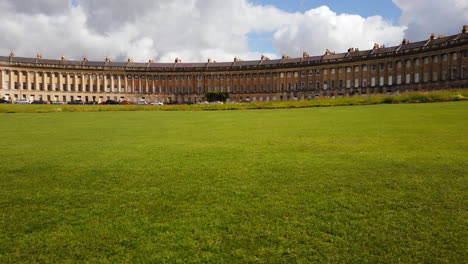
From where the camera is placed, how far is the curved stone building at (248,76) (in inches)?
2926

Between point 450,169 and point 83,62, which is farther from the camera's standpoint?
point 83,62

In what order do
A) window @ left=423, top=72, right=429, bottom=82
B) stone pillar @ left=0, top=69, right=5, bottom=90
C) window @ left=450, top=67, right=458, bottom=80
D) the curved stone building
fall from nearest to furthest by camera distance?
1. window @ left=450, top=67, right=458, bottom=80
2. window @ left=423, top=72, right=429, bottom=82
3. the curved stone building
4. stone pillar @ left=0, top=69, right=5, bottom=90

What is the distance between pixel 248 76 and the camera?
336 feet

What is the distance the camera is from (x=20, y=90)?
93750 mm

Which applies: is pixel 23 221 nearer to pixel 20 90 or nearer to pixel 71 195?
pixel 71 195

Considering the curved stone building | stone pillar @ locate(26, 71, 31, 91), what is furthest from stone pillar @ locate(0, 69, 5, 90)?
stone pillar @ locate(26, 71, 31, 91)

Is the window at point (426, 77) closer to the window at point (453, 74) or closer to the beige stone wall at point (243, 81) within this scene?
the beige stone wall at point (243, 81)

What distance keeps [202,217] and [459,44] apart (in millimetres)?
80153

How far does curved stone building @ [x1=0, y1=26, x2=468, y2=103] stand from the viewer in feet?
244

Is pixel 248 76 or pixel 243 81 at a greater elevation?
pixel 248 76

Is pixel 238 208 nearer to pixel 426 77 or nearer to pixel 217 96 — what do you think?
pixel 426 77

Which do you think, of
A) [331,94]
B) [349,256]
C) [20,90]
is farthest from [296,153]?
[20,90]

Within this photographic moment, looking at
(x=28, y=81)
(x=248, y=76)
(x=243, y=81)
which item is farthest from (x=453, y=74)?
(x=28, y=81)

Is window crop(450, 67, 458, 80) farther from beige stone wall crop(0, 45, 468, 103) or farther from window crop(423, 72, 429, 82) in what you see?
window crop(423, 72, 429, 82)
